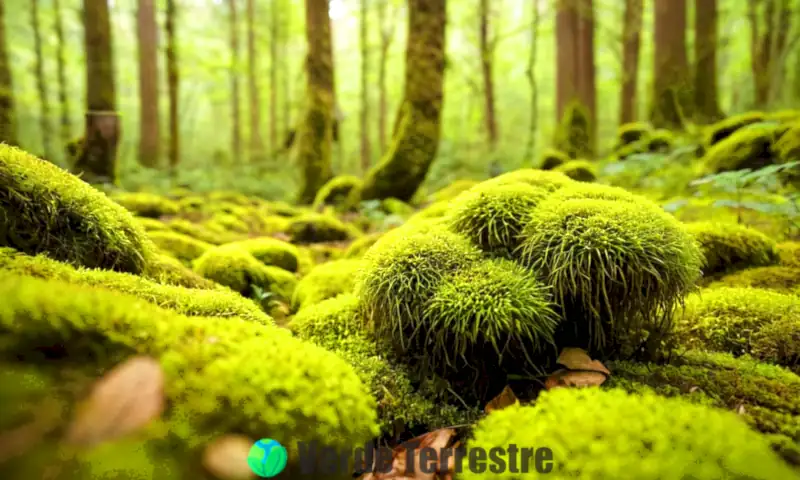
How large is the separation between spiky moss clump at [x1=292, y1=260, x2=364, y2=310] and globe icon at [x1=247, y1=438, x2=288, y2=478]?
1.91 meters

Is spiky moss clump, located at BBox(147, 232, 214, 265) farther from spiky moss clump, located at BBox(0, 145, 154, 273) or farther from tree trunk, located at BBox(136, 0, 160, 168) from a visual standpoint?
tree trunk, located at BBox(136, 0, 160, 168)

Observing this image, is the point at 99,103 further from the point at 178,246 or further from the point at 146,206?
the point at 178,246

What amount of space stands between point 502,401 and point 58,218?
210cm

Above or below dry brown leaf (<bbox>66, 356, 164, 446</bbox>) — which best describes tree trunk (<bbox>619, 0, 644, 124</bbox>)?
above

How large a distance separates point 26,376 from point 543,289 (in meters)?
1.69

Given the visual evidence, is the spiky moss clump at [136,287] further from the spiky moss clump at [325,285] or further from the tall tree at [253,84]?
the tall tree at [253,84]

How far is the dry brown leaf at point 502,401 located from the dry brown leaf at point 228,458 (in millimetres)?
1004

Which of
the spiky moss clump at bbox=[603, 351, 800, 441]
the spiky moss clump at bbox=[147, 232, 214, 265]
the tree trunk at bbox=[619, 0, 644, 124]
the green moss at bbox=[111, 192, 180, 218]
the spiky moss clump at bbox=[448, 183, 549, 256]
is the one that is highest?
the tree trunk at bbox=[619, 0, 644, 124]

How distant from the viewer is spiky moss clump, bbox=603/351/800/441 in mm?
1533

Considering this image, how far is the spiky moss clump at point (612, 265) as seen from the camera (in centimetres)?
179

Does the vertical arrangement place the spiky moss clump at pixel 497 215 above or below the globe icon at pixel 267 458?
above

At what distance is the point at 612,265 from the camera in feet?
5.79

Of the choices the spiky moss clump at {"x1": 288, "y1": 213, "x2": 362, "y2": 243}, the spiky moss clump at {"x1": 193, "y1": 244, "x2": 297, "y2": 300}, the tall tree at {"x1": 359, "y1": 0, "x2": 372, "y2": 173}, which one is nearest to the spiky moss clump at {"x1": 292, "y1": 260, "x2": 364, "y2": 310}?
the spiky moss clump at {"x1": 193, "y1": 244, "x2": 297, "y2": 300}

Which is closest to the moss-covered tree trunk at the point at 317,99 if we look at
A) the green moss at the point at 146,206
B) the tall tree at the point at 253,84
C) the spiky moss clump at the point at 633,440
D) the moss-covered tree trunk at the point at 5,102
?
the green moss at the point at 146,206
